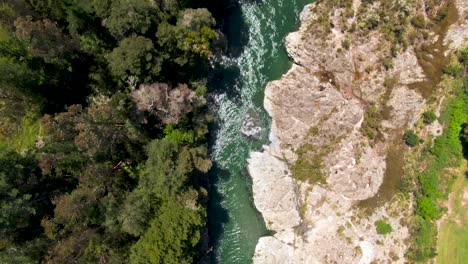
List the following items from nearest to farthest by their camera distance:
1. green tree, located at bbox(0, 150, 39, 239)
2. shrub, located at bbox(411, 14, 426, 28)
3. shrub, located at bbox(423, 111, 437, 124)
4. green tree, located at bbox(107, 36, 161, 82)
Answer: green tree, located at bbox(0, 150, 39, 239), green tree, located at bbox(107, 36, 161, 82), shrub, located at bbox(411, 14, 426, 28), shrub, located at bbox(423, 111, 437, 124)

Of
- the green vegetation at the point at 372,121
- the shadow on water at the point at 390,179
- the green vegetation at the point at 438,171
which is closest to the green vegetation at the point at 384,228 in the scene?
the shadow on water at the point at 390,179

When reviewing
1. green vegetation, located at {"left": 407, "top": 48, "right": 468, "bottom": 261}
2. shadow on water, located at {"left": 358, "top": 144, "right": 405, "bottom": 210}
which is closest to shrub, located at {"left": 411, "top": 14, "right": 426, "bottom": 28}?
green vegetation, located at {"left": 407, "top": 48, "right": 468, "bottom": 261}

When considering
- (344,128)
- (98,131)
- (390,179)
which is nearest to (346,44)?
(344,128)

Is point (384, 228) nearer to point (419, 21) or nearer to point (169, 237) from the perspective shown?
point (419, 21)

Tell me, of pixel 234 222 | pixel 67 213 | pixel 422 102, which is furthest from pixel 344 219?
pixel 67 213

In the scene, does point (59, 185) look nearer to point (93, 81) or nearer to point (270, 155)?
point (93, 81)

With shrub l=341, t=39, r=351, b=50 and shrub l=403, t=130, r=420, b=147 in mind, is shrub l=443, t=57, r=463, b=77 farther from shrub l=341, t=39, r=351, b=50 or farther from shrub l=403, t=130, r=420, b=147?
shrub l=341, t=39, r=351, b=50
